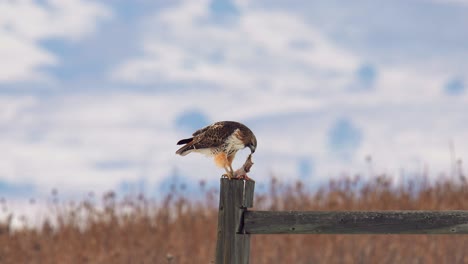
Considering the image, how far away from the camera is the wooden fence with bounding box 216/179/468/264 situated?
445cm

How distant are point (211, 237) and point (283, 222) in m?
5.23

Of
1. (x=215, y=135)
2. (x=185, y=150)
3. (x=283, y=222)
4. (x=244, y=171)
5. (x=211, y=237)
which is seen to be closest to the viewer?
(x=283, y=222)

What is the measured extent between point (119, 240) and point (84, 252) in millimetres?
653

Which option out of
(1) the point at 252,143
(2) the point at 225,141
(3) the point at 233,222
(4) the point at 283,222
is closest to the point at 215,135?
(2) the point at 225,141

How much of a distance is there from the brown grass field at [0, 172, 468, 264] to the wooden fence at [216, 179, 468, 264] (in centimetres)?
408

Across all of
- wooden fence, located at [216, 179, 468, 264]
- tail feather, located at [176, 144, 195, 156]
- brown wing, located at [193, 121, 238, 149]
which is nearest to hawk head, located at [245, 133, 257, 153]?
brown wing, located at [193, 121, 238, 149]

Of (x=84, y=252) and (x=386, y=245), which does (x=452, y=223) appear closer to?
(x=386, y=245)

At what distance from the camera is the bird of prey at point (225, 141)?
462 cm

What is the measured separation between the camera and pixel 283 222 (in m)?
4.43

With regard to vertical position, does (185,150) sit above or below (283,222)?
above

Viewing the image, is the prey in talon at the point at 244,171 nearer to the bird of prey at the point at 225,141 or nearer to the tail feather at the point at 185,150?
the bird of prey at the point at 225,141

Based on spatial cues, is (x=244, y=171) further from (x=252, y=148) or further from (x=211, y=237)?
(x=211, y=237)

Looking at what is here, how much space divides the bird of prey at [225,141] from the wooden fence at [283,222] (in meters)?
0.17

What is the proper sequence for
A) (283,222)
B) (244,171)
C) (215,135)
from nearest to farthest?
(283,222)
(244,171)
(215,135)
